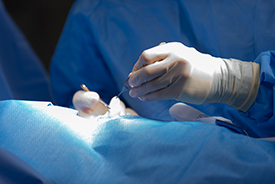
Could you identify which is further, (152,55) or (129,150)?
(152,55)

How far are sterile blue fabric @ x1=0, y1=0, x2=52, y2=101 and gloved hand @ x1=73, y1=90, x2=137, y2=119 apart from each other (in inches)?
14.8

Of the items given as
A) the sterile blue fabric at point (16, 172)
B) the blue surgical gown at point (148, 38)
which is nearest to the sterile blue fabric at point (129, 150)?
the sterile blue fabric at point (16, 172)

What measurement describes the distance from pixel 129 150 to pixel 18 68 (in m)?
0.96

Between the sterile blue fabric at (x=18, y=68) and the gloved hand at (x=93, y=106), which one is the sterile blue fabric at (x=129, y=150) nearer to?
the gloved hand at (x=93, y=106)

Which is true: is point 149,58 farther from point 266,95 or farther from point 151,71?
point 266,95

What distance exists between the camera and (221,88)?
85cm

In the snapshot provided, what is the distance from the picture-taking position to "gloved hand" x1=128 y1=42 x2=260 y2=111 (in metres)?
0.80

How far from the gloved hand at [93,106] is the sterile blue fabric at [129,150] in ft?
1.05

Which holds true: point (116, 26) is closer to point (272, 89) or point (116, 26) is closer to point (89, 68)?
point (89, 68)

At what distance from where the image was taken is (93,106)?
1.09 m

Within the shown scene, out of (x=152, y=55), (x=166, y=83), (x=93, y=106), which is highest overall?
(x=152, y=55)

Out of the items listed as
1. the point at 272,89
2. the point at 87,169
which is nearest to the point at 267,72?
the point at 272,89

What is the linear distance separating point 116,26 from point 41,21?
75 cm

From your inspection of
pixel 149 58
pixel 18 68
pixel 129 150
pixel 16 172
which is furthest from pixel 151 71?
pixel 18 68
